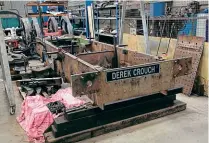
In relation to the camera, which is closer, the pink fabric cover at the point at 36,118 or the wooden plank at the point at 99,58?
the pink fabric cover at the point at 36,118

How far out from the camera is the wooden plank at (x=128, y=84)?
1.93 metres

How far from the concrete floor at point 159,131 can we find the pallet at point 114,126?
0.04 m

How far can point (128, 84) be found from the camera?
7.14ft

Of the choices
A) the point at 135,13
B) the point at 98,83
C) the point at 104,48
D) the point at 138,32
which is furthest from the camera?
the point at 135,13

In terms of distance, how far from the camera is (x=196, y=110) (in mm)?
2721

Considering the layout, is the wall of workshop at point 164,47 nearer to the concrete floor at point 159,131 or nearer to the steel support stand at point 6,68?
the concrete floor at point 159,131

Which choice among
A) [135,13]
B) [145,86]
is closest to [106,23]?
[135,13]

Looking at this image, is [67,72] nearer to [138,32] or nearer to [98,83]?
[98,83]

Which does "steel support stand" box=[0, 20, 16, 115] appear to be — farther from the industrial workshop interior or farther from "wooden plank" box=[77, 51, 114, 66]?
"wooden plank" box=[77, 51, 114, 66]

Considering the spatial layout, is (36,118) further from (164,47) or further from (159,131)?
(164,47)

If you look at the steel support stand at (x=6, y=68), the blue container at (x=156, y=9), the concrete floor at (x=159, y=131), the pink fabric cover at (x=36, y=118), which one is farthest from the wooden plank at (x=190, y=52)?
the blue container at (x=156, y=9)

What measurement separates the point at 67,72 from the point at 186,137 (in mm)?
1577

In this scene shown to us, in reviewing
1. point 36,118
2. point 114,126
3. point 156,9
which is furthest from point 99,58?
point 156,9

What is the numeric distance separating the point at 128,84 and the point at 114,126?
0.47 m
